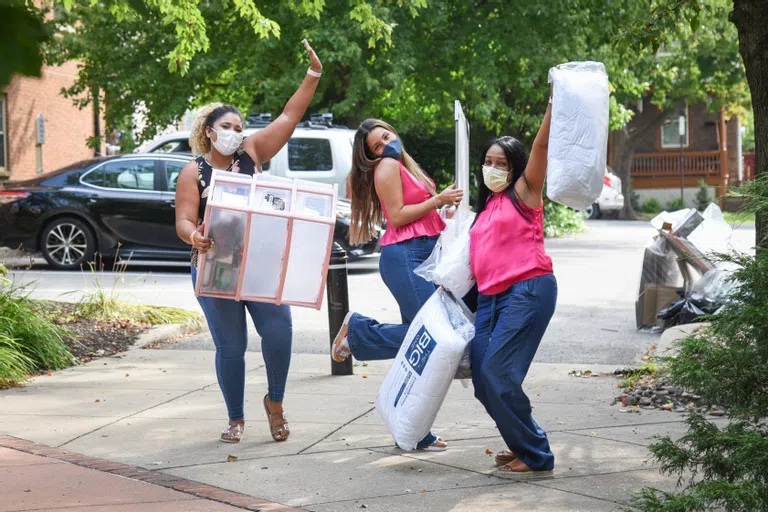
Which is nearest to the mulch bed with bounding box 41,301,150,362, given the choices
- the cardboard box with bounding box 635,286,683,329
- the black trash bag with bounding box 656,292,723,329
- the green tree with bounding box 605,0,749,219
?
the cardboard box with bounding box 635,286,683,329

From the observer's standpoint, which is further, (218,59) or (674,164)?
(674,164)

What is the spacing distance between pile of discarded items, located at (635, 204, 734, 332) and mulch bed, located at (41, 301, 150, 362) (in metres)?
4.77

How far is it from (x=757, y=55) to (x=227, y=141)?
2.90m

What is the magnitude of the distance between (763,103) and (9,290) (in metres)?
5.89

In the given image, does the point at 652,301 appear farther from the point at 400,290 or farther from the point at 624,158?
the point at 624,158

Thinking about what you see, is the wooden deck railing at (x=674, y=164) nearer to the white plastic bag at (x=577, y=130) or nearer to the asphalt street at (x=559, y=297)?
the asphalt street at (x=559, y=297)

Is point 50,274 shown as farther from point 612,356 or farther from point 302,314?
point 612,356

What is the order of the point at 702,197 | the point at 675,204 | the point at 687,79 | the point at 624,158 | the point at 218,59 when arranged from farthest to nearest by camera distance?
the point at 675,204 → the point at 702,197 → the point at 624,158 → the point at 687,79 → the point at 218,59

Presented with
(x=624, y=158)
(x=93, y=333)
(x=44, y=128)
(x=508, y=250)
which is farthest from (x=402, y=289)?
(x=624, y=158)

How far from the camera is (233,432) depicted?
5.72 m

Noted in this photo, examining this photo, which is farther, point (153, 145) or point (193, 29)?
point (153, 145)

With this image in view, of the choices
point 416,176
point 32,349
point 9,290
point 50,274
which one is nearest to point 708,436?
point 416,176

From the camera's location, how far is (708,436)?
3.87 m

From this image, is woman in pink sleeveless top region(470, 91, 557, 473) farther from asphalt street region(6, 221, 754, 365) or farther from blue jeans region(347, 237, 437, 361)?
asphalt street region(6, 221, 754, 365)
